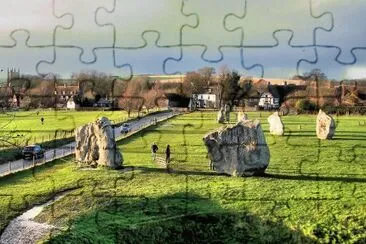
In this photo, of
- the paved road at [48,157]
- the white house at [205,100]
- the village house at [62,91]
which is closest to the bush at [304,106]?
the white house at [205,100]

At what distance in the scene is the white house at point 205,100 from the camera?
53628 millimetres

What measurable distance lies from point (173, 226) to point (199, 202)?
2112 mm

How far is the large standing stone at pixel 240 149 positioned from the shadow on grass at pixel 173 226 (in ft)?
14.7

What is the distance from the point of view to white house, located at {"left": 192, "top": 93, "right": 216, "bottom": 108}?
53628 mm

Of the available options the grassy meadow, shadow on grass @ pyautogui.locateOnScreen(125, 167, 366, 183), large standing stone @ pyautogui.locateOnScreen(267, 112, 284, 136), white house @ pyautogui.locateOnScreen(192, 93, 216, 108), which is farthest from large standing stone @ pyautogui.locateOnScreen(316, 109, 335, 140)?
white house @ pyautogui.locateOnScreen(192, 93, 216, 108)

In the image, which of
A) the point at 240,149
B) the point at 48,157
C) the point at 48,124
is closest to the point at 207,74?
the point at 48,124

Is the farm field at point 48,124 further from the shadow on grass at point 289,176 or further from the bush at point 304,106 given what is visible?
the shadow on grass at point 289,176

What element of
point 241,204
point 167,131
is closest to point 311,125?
point 167,131

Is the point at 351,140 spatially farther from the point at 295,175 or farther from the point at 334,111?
the point at 334,111

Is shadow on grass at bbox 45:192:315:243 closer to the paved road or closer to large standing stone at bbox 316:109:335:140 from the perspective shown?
the paved road

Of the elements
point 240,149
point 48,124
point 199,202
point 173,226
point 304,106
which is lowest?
point 173,226

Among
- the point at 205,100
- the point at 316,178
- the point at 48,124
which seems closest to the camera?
the point at 316,178

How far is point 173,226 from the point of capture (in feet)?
56.6

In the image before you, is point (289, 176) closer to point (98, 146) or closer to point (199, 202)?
point (199, 202)
